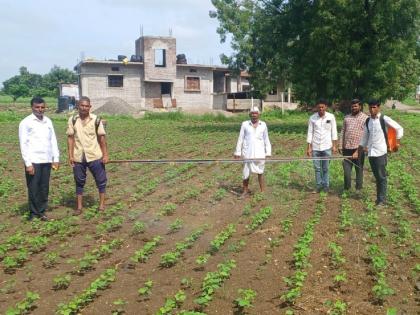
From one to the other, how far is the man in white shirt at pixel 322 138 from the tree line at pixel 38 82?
2252 inches

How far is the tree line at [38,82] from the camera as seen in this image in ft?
203

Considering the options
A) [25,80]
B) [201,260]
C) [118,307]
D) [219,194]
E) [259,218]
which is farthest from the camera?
[25,80]

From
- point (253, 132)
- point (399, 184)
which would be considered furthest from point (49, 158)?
point (399, 184)

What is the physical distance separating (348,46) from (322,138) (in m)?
10.4

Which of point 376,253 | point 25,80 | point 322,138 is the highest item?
point 25,80

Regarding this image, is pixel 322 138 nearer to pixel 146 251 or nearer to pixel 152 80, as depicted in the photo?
pixel 146 251

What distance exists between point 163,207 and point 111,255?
232cm

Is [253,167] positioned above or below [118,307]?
above

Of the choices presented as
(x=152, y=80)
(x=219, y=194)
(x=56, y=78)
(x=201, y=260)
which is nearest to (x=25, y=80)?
(x=56, y=78)

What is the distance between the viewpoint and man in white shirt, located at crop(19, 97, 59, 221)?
7.17m

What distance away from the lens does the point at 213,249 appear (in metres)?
5.87

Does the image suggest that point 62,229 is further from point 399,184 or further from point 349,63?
point 349,63

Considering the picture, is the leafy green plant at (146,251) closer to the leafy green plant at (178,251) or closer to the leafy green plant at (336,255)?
the leafy green plant at (178,251)

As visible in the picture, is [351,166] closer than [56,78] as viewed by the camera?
Yes
